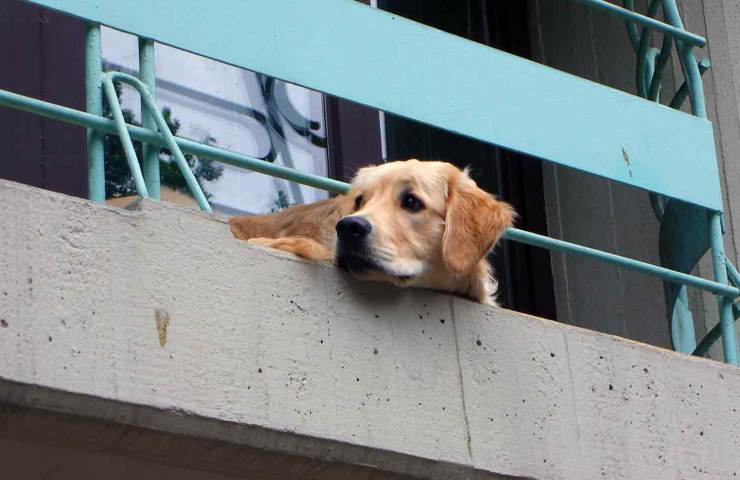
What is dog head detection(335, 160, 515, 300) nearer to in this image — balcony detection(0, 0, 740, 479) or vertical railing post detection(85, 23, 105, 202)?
balcony detection(0, 0, 740, 479)

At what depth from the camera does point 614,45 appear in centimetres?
839

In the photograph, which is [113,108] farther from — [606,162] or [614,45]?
[614,45]

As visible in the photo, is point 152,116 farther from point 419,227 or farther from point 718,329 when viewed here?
point 718,329

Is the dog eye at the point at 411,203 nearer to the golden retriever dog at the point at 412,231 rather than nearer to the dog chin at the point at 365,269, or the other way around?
the golden retriever dog at the point at 412,231

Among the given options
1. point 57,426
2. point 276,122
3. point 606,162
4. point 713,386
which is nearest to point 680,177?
point 606,162

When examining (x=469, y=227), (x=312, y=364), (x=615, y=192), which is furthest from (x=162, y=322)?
(x=615, y=192)

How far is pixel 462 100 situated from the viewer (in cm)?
602

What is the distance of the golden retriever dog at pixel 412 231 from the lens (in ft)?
17.6

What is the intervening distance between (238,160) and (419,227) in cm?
86

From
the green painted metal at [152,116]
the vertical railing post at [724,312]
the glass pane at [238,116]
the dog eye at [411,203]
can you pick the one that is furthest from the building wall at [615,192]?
the green painted metal at [152,116]

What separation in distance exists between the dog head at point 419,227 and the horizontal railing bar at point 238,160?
0.15 meters

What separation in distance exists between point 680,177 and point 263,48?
1.90 meters

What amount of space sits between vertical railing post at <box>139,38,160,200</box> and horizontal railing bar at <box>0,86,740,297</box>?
0.21ft

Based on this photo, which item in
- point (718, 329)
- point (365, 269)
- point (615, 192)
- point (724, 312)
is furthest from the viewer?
point (615, 192)
